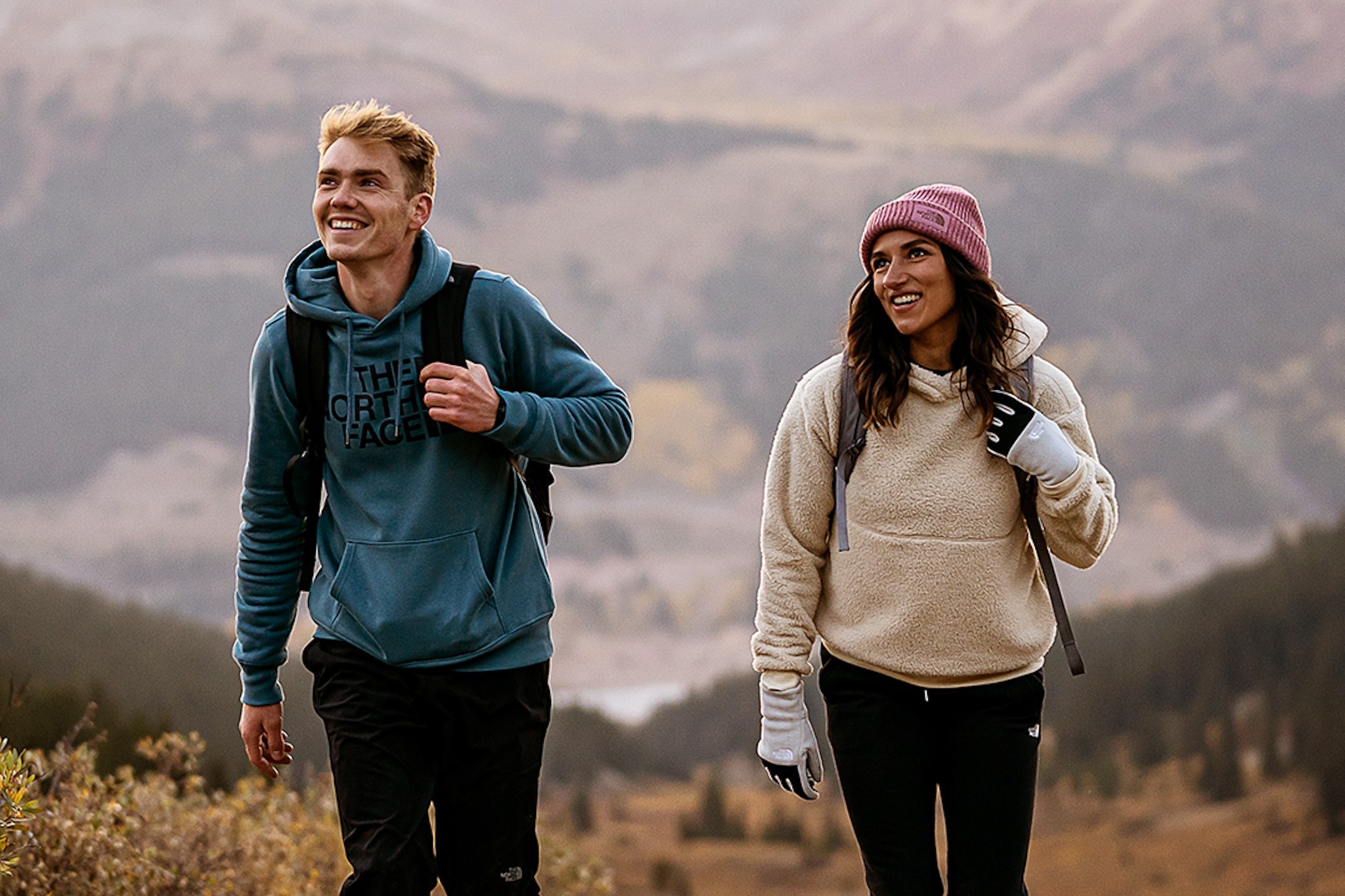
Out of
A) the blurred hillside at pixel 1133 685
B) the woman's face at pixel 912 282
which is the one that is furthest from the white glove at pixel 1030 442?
the blurred hillside at pixel 1133 685

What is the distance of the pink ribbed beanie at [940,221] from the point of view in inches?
114

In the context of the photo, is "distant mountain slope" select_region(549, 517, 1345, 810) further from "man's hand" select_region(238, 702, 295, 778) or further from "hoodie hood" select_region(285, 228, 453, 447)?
"hoodie hood" select_region(285, 228, 453, 447)

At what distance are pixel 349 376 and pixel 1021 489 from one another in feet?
4.22

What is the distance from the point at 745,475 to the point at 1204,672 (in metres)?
20.8

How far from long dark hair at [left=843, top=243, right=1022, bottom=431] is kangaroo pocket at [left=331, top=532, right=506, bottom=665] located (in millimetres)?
814

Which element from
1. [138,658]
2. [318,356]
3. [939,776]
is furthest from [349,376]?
[138,658]

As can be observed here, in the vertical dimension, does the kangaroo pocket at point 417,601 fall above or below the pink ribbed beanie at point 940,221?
below

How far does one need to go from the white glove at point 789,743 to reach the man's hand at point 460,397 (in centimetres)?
78

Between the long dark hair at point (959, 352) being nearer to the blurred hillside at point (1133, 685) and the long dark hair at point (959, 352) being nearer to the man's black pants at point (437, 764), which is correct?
the man's black pants at point (437, 764)

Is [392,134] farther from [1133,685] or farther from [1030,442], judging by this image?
[1133,685]

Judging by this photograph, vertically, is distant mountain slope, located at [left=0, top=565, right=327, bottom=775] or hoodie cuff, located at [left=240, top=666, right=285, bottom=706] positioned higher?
hoodie cuff, located at [left=240, top=666, right=285, bottom=706]

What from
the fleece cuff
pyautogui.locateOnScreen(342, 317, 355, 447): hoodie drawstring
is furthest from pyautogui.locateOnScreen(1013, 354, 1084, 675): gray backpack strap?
pyautogui.locateOnScreen(342, 317, 355, 447): hoodie drawstring

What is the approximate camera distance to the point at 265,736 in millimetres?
3027

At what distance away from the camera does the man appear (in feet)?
9.14
